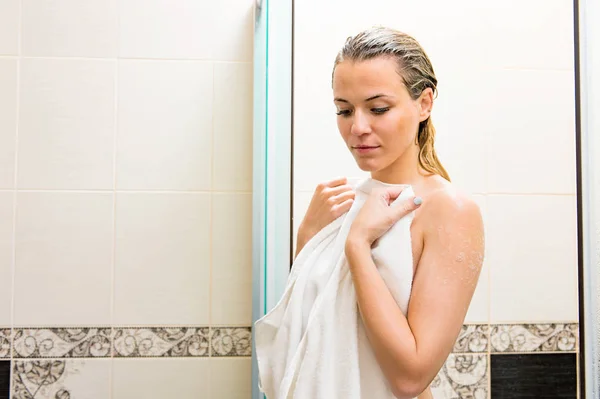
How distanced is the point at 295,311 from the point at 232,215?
0.79 meters

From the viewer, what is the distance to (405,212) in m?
0.60

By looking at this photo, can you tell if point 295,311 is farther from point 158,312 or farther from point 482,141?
point 158,312

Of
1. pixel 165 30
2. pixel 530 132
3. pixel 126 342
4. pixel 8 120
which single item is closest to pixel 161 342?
pixel 126 342

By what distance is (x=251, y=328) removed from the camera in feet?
5.05

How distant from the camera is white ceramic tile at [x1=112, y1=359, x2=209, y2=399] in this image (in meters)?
1.52

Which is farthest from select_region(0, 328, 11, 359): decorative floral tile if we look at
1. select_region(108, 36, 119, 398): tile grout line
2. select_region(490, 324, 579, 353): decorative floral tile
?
select_region(490, 324, 579, 353): decorative floral tile

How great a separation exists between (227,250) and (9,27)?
0.75 meters

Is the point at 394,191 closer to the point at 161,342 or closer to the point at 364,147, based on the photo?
the point at 364,147

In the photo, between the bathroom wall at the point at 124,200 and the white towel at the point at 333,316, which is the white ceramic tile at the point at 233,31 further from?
the white towel at the point at 333,316

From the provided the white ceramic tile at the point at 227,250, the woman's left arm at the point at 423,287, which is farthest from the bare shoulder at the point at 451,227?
the white ceramic tile at the point at 227,250

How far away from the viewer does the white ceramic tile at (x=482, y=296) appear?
499 mm

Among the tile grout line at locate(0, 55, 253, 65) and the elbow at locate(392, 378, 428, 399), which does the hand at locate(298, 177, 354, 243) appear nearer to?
the elbow at locate(392, 378, 428, 399)

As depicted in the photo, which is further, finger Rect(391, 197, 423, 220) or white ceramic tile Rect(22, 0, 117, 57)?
white ceramic tile Rect(22, 0, 117, 57)

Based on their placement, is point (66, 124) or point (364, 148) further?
point (66, 124)
